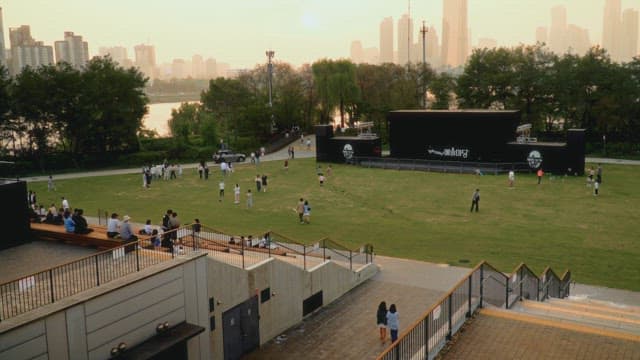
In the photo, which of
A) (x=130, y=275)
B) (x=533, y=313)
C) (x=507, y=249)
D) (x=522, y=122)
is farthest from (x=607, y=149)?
(x=130, y=275)

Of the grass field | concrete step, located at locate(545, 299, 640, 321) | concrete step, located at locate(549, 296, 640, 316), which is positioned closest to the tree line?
the grass field

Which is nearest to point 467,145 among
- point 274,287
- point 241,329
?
point 274,287

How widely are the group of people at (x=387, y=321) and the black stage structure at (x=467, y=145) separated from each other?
3250cm

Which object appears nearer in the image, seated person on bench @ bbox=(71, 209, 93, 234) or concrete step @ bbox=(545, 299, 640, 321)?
concrete step @ bbox=(545, 299, 640, 321)

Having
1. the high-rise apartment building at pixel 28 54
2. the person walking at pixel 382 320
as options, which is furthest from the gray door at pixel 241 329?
the high-rise apartment building at pixel 28 54

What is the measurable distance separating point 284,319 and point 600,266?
12.3m

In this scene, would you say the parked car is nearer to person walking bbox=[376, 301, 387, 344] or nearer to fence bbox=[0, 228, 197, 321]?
fence bbox=[0, 228, 197, 321]

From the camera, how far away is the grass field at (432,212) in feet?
76.6

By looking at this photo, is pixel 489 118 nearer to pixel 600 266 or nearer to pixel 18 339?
pixel 600 266

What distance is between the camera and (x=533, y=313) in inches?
547

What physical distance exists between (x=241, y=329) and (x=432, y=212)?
725 inches

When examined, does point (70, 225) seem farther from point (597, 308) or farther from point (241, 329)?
point (597, 308)

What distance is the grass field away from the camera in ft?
76.6

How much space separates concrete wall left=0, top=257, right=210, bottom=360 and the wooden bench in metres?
3.52
